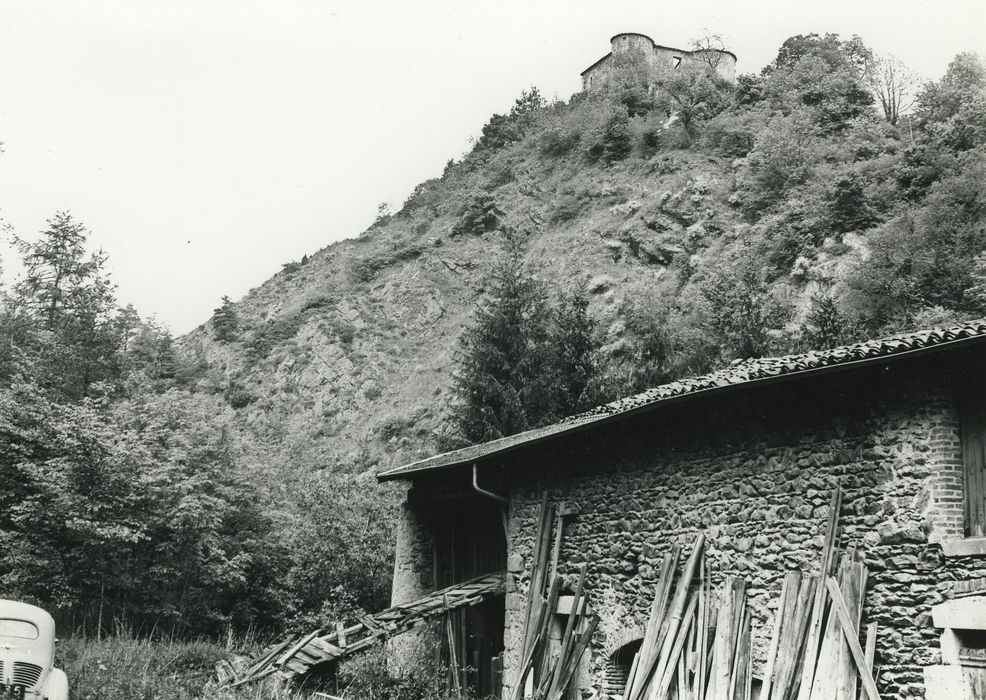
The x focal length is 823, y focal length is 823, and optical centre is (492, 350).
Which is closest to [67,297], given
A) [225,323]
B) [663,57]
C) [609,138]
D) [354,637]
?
[354,637]

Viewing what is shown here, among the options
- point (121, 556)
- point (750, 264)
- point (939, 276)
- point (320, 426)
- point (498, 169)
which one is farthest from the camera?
point (498, 169)

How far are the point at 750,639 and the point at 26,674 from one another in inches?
305

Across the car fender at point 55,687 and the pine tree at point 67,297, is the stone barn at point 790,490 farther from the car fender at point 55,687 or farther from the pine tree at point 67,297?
the pine tree at point 67,297

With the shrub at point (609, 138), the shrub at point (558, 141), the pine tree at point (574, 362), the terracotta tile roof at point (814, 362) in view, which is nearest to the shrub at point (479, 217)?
the shrub at point (558, 141)

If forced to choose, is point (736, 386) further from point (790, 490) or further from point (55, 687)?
point (55, 687)

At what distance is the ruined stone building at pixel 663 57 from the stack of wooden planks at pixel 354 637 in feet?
168

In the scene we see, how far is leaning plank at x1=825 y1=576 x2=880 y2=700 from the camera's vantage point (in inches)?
305

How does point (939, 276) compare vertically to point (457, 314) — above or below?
below

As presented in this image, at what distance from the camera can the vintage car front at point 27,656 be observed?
8508 millimetres

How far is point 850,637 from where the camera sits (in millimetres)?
7938

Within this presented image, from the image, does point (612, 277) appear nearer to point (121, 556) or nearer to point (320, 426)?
point (320, 426)

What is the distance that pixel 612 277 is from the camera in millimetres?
36875

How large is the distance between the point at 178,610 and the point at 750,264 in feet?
78.8

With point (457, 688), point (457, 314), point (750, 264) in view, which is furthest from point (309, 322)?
point (457, 688)
